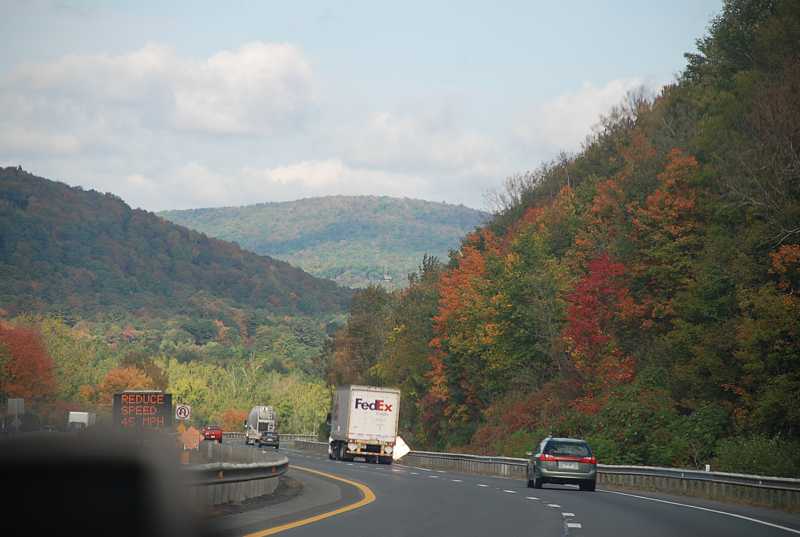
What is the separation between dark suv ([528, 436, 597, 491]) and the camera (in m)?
35.7

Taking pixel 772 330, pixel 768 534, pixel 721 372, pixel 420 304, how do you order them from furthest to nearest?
pixel 420 304 < pixel 721 372 < pixel 772 330 < pixel 768 534

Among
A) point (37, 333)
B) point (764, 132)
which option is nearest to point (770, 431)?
point (764, 132)

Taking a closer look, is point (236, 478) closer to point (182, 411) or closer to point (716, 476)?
point (716, 476)

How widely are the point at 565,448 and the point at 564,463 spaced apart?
1.61ft

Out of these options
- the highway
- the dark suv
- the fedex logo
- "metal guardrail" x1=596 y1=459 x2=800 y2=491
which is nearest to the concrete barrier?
the highway

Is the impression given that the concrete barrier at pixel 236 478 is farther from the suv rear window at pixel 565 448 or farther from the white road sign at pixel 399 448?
the white road sign at pixel 399 448

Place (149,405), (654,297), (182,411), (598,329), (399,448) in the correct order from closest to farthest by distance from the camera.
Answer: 1. (182,411)
2. (399,448)
3. (654,297)
4. (149,405)
5. (598,329)

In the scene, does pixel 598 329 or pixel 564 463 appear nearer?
pixel 564 463

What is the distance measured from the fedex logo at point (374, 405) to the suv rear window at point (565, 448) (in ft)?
82.3

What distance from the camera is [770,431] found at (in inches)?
1905

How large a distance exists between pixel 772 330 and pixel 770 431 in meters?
4.00

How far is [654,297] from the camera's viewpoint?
68.1 m

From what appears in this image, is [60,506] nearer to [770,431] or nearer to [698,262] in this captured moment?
[770,431]

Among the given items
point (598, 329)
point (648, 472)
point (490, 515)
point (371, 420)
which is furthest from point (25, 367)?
point (490, 515)
